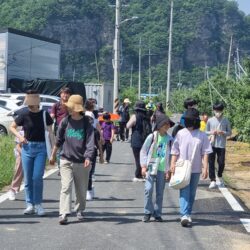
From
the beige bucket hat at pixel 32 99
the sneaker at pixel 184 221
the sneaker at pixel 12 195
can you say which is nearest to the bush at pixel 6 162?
the sneaker at pixel 12 195

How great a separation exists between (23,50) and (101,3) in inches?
2822

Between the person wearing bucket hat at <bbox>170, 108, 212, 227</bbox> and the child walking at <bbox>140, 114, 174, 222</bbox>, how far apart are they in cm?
19

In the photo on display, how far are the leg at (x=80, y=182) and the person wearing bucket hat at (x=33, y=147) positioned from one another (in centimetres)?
60

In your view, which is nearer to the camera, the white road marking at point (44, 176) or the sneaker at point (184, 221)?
the sneaker at point (184, 221)

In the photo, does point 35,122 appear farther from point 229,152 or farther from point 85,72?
point 85,72

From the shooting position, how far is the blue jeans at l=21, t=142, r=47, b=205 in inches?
359

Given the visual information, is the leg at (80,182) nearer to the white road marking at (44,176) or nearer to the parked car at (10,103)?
the white road marking at (44,176)

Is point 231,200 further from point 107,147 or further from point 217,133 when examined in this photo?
point 107,147

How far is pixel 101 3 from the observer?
388 feet

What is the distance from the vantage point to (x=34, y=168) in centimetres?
915

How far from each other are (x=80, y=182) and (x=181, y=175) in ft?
4.46

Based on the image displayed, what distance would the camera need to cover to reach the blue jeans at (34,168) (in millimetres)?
9117

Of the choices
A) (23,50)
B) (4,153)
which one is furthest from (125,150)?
(23,50)

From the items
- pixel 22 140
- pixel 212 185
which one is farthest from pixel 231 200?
pixel 22 140
